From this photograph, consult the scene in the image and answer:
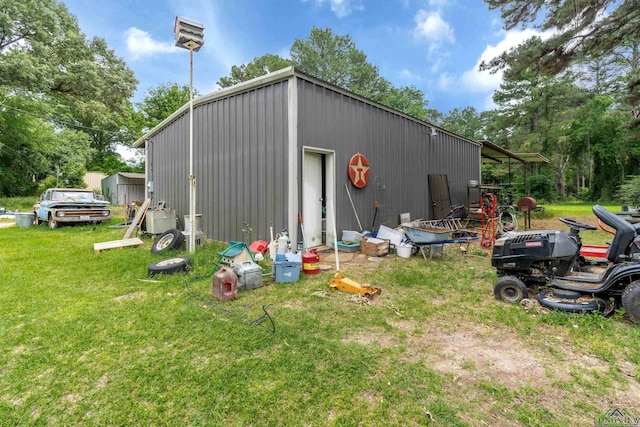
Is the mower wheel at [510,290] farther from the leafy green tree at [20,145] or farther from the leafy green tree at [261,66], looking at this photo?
the leafy green tree at [261,66]

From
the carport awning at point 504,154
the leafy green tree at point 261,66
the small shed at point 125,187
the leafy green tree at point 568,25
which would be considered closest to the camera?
the leafy green tree at point 568,25

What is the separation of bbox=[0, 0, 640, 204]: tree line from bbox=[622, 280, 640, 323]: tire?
7.77 m

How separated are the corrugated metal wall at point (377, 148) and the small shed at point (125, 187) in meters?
17.5

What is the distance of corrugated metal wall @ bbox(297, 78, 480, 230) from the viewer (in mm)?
5623

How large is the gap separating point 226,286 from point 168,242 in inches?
131

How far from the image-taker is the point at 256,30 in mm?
12383

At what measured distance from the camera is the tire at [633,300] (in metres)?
2.51

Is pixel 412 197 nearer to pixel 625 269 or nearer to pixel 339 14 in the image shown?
pixel 625 269

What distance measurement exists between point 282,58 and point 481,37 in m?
18.0

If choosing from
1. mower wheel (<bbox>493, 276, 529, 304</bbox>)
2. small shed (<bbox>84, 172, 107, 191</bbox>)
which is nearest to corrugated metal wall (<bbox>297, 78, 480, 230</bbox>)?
mower wheel (<bbox>493, 276, 529, 304</bbox>)

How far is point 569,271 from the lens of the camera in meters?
3.23

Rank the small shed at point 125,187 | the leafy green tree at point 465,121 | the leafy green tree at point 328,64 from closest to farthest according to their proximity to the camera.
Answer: the small shed at point 125,187, the leafy green tree at point 328,64, the leafy green tree at point 465,121

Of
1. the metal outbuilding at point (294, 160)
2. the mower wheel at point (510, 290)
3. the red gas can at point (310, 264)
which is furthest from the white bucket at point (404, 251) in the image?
the mower wheel at point (510, 290)

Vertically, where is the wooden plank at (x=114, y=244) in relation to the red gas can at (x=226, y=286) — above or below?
above
